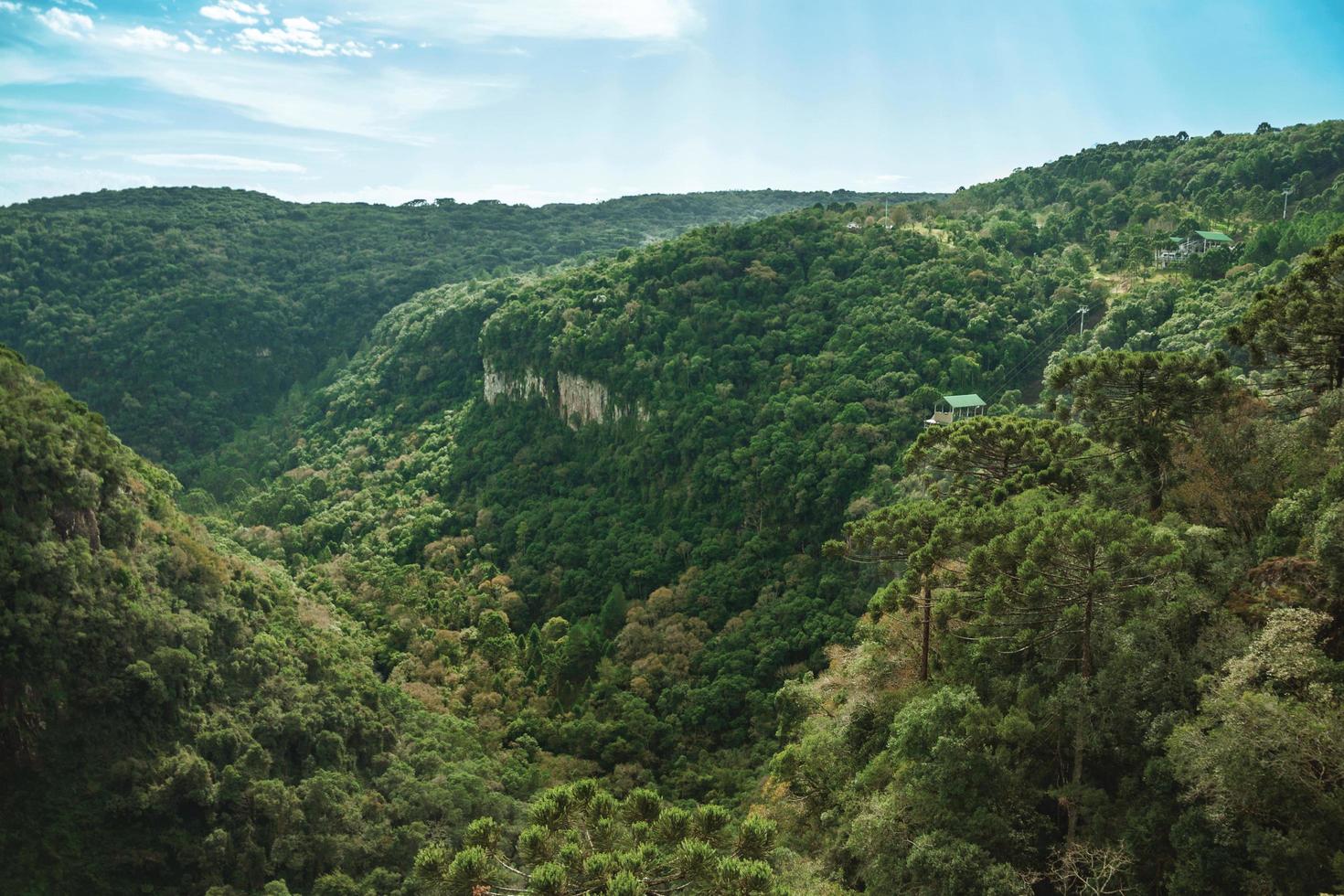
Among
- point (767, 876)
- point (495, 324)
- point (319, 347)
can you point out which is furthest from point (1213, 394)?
point (319, 347)

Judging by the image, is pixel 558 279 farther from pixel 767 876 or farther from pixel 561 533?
pixel 767 876

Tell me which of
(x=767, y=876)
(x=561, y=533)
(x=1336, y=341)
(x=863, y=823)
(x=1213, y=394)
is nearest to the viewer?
(x=767, y=876)

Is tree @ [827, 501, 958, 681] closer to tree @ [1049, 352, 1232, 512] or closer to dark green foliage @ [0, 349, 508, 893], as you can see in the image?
tree @ [1049, 352, 1232, 512]

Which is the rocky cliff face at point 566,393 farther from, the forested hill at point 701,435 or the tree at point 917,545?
the tree at point 917,545

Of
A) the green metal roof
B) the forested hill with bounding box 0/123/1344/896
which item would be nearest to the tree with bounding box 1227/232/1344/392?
the forested hill with bounding box 0/123/1344/896

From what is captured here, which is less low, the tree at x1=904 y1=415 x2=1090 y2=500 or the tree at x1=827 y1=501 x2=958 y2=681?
the tree at x1=904 y1=415 x2=1090 y2=500
